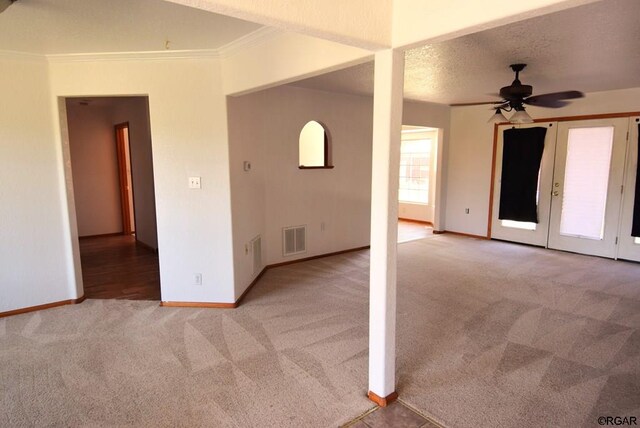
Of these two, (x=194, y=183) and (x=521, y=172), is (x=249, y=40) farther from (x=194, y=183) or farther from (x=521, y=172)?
(x=521, y=172)

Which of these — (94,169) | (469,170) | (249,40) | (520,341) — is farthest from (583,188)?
(94,169)

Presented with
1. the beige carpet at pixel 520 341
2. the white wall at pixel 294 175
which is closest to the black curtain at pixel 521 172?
the beige carpet at pixel 520 341

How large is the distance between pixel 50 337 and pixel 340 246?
3677 millimetres

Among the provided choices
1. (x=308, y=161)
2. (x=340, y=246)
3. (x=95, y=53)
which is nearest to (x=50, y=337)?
(x=95, y=53)

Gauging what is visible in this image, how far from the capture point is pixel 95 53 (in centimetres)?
339

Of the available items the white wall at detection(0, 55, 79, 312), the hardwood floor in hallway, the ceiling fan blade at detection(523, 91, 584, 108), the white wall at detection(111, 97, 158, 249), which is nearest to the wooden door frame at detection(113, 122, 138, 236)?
the hardwood floor in hallway

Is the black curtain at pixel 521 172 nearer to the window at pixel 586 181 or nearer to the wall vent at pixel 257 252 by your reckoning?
the window at pixel 586 181

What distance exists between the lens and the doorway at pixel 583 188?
527cm

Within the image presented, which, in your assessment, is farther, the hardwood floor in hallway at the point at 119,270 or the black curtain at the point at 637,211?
the black curtain at the point at 637,211

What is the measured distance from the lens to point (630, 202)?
5.20 m

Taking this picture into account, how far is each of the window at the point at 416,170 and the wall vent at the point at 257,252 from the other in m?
5.04

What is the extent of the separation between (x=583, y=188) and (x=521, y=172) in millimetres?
899

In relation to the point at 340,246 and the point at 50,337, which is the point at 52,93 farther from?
the point at 340,246

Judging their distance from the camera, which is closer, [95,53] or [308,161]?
[95,53]
